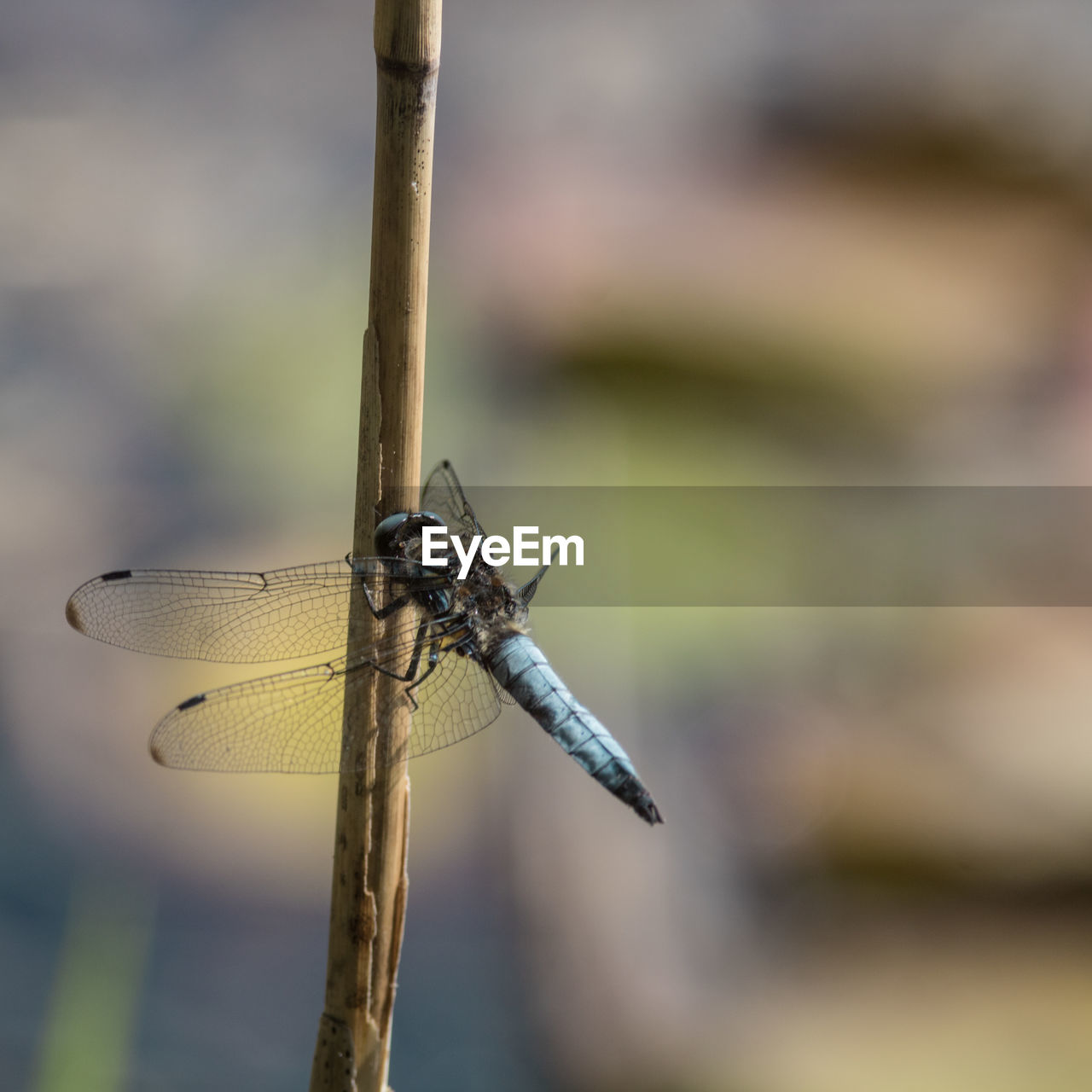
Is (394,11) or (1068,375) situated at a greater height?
(1068,375)

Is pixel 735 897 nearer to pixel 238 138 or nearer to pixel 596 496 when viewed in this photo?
pixel 596 496

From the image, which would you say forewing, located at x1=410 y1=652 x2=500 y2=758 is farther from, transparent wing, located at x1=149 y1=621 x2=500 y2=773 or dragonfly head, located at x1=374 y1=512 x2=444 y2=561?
dragonfly head, located at x1=374 y1=512 x2=444 y2=561

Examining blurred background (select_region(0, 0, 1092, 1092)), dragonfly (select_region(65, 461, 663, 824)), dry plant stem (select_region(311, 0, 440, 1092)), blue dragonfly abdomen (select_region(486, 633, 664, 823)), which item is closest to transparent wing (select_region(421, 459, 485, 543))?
dragonfly (select_region(65, 461, 663, 824))

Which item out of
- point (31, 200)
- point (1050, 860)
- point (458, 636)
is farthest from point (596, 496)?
point (31, 200)

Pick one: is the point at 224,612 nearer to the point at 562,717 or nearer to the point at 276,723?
the point at 276,723

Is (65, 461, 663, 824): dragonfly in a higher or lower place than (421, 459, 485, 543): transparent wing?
lower
